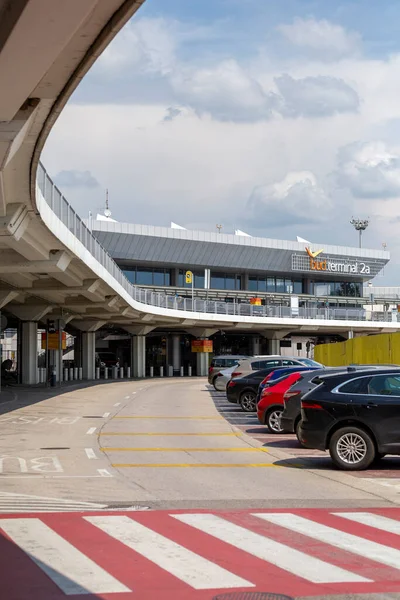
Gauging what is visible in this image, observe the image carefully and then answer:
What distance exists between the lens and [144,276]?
8150cm

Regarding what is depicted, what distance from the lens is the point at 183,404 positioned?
34.2 meters

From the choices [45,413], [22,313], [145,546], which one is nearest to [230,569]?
[145,546]

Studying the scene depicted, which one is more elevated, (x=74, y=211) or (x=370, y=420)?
(x=74, y=211)

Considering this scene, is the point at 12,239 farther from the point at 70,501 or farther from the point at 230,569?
the point at 230,569

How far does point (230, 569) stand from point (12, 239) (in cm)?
1950

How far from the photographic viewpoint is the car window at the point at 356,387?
48.3 ft

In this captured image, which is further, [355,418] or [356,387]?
[356,387]

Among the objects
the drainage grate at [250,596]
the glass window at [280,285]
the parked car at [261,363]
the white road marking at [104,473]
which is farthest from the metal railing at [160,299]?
the drainage grate at [250,596]

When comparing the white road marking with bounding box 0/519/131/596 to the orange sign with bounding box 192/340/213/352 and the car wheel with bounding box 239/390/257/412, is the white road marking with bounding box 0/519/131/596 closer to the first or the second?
the car wheel with bounding box 239/390/257/412

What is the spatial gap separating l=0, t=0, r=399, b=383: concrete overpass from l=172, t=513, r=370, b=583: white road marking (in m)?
5.32

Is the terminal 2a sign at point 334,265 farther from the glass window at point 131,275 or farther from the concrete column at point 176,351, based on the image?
the glass window at point 131,275

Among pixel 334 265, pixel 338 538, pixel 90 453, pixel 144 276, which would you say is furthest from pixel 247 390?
pixel 334 265

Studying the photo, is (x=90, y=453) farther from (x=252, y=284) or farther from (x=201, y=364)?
(x=252, y=284)

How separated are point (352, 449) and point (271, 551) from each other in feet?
21.3
